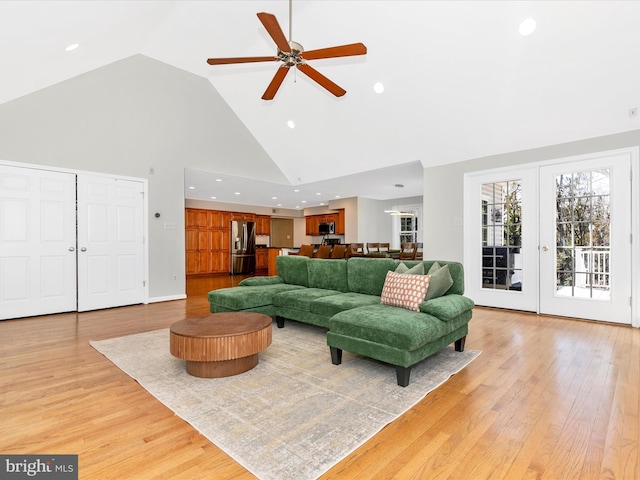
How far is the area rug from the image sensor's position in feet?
5.57

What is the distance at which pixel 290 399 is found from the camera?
225 centimetres

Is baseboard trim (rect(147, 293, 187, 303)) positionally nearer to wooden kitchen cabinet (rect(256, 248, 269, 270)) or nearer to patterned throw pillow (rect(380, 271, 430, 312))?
patterned throw pillow (rect(380, 271, 430, 312))

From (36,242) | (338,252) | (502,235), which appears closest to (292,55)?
(502,235)

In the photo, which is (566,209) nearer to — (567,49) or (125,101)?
(567,49)

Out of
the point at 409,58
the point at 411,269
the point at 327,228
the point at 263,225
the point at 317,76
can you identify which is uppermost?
the point at 409,58

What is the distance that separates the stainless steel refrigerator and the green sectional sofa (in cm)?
619

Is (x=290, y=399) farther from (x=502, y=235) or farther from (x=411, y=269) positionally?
(x=502, y=235)

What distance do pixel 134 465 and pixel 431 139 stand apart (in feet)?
17.7

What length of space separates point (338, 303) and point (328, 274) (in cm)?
94

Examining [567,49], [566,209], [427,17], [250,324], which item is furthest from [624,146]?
[250,324]

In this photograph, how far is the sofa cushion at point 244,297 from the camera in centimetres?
392

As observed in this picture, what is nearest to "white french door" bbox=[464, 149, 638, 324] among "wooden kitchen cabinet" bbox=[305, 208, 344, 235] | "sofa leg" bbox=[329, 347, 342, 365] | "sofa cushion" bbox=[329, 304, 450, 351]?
"sofa cushion" bbox=[329, 304, 450, 351]

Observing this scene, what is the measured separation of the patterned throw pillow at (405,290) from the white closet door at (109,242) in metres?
4.58

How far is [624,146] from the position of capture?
13.6 feet
